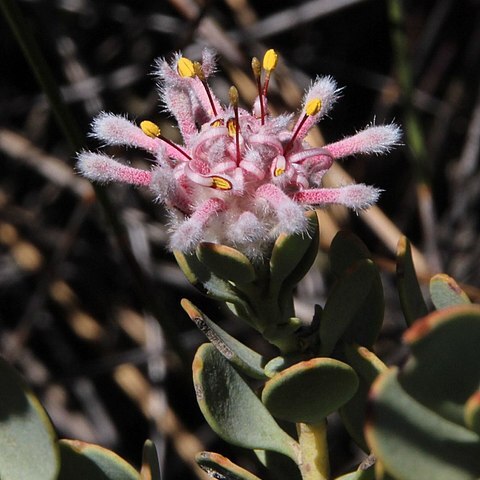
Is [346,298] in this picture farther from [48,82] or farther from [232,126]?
[48,82]

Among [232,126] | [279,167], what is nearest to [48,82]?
[232,126]

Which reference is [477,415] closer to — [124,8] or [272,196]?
[272,196]

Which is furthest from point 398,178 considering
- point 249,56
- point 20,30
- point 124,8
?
point 20,30

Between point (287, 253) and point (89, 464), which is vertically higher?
point (287, 253)

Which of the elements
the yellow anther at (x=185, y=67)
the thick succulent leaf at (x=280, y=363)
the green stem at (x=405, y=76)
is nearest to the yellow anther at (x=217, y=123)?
the yellow anther at (x=185, y=67)

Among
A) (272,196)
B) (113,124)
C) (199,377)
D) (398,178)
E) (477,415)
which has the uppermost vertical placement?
(398,178)

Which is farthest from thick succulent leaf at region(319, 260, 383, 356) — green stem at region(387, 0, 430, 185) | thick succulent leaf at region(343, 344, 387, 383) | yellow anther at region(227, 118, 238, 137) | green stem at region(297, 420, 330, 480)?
green stem at region(387, 0, 430, 185)
